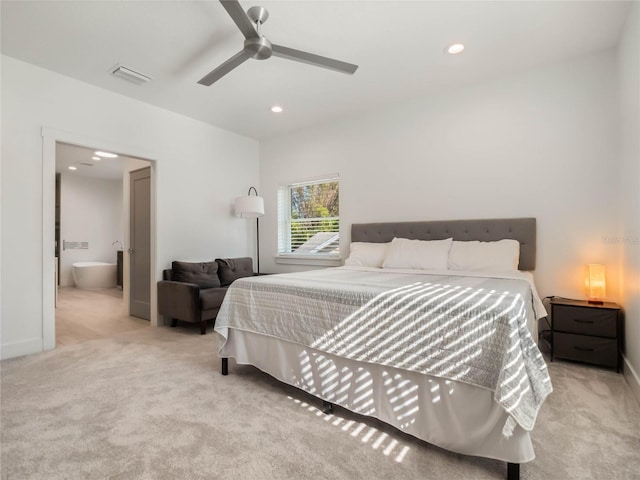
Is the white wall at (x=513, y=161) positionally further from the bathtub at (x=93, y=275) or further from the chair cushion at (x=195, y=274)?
the bathtub at (x=93, y=275)

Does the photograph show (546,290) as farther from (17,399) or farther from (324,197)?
(17,399)

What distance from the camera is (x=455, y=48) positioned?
2.84 m

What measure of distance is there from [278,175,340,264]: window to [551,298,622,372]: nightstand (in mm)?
2606

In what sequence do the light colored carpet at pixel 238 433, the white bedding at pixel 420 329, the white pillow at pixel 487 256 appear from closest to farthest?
the white bedding at pixel 420 329, the light colored carpet at pixel 238 433, the white pillow at pixel 487 256

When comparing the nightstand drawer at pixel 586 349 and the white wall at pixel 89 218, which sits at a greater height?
the white wall at pixel 89 218

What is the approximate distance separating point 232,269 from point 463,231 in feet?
10.1

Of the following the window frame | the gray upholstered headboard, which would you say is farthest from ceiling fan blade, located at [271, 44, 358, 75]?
the window frame

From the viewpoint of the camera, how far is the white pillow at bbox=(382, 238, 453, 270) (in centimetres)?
324

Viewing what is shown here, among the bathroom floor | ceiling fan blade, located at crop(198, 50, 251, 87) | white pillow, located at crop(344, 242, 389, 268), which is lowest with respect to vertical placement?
the bathroom floor

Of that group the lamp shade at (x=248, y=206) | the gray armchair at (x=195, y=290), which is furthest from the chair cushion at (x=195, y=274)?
the lamp shade at (x=248, y=206)

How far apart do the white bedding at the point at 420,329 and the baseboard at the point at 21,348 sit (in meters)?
2.28

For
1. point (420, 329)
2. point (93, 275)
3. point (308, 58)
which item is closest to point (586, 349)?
point (420, 329)

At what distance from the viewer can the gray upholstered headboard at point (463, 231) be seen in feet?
10.5

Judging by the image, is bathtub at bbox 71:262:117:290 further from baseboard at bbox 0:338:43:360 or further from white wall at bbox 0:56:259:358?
baseboard at bbox 0:338:43:360
